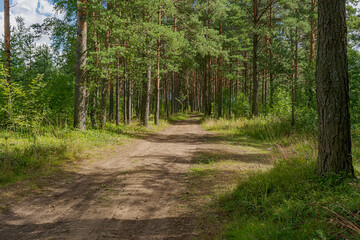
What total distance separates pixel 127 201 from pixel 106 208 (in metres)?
0.44

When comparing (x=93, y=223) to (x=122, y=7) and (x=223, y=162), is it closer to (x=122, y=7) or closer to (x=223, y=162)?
(x=223, y=162)

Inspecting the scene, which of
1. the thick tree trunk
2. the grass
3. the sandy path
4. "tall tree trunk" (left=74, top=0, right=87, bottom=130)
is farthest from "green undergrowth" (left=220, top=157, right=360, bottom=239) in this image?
"tall tree trunk" (left=74, top=0, right=87, bottom=130)

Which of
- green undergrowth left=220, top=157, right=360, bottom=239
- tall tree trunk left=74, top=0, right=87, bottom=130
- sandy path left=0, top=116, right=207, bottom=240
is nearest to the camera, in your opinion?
green undergrowth left=220, top=157, right=360, bottom=239

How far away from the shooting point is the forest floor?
10.6 ft

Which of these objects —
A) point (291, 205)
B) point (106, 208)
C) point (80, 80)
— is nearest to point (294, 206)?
point (291, 205)

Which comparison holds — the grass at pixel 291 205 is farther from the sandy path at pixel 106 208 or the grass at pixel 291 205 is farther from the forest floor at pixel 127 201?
the sandy path at pixel 106 208

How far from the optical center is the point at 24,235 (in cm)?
306

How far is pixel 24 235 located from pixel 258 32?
15177 mm

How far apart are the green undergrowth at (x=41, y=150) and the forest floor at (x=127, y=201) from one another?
590mm

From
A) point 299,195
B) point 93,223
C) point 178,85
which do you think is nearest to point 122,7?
point 93,223

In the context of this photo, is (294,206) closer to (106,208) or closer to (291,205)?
(291,205)

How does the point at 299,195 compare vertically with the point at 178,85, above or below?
below

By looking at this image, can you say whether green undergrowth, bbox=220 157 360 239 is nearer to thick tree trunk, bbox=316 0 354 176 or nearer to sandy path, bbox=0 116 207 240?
thick tree trunk, bbox=316 0 354 176

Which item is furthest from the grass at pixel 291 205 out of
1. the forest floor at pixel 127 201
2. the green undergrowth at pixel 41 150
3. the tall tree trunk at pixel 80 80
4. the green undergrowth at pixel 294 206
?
the tall tree trunk at pixel 80 80
